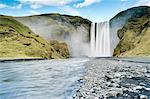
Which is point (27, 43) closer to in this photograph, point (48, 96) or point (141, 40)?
point (141, 40)

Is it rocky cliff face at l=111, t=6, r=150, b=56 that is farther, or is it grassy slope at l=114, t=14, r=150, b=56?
rocky cliff face at l=111, t=6, r=150, b=56

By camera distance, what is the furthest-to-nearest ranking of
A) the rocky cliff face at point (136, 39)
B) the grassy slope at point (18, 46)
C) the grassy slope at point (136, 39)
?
the rocky cliff face at point (136, 39) → the grassy slope at point (136, 39) → the grassy slope at point (18, 46)

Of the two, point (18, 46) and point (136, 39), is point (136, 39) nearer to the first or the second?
point (136, 39)

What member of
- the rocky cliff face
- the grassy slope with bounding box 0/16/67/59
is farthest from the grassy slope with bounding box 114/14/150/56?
the grassy slope with bounding box 0/16/67/59

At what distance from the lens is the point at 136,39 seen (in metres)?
176

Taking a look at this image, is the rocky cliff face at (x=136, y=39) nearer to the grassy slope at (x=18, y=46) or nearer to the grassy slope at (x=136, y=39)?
the grassy slope at (x=136, y=39)

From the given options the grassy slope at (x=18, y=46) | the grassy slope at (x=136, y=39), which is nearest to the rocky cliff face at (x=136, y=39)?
the grassy slope at (x=136, y=39)

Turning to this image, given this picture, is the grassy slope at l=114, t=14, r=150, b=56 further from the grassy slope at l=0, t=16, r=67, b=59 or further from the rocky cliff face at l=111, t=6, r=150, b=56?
the grassy slope at l=0, t=16, r=67, b=59

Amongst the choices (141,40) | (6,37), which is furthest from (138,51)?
(6,37)

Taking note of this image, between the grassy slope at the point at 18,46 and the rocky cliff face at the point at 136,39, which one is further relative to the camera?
the rocky cliff face at the point at 136,39

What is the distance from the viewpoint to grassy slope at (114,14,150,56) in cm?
15062

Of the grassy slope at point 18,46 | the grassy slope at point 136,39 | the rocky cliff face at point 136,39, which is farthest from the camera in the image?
the rocky cliff face at point 136,39

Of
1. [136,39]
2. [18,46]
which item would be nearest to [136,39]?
[136,39]

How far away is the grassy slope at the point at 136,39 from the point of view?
15062cm
